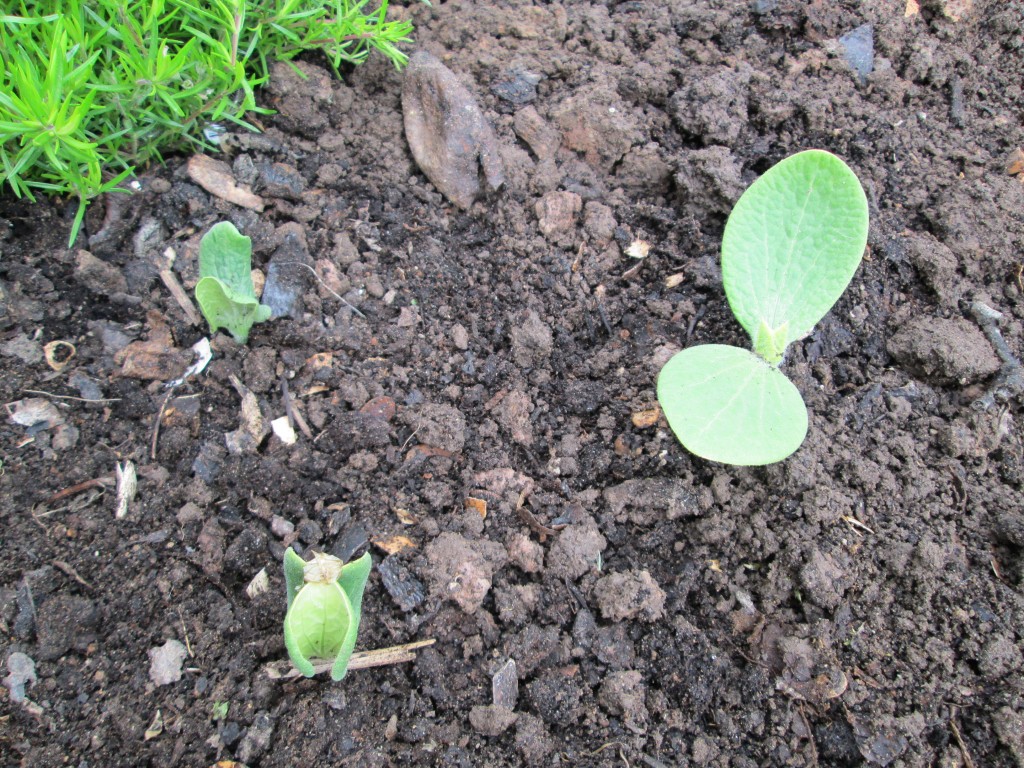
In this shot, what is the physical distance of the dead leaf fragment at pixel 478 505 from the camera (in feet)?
5.20

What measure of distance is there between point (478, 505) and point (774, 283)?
890mm

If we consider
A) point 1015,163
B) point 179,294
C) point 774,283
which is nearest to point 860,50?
point 1015,163

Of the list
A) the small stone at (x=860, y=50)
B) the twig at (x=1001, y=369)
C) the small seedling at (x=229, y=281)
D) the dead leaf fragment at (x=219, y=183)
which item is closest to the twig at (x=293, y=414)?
the small seedling at (x=229, y=281)

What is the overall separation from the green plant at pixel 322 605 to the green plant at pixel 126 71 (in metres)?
1.06

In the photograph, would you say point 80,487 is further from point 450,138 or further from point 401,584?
point 450,138

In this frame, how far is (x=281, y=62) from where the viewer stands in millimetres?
2107

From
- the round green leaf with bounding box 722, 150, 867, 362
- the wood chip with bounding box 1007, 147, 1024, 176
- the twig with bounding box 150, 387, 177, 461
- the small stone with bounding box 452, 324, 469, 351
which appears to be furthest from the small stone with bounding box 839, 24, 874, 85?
the twig with bounding box 150, 387, 177, 461

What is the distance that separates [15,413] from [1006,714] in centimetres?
226

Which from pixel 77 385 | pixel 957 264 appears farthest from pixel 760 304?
pixel 77 385

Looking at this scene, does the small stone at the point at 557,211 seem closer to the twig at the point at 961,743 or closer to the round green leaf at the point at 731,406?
the round green leaf at the point at 731,406

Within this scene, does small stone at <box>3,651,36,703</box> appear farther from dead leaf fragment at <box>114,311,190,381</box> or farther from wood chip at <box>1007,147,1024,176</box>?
wood chip at <box>1007,147,1024,176</box>

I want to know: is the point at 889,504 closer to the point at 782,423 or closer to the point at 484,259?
the point at 782,423

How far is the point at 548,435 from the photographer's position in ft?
5.57

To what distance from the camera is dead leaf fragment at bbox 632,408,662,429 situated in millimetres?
1673
